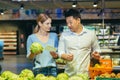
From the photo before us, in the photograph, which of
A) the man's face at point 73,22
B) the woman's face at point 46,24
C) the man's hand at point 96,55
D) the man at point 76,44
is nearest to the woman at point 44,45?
the woman's face at point 46,24

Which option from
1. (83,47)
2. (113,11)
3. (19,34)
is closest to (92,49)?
(83,47)

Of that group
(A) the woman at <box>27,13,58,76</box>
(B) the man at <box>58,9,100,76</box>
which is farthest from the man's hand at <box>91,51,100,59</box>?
(A) the woman at <box>27,13,58,76</box>

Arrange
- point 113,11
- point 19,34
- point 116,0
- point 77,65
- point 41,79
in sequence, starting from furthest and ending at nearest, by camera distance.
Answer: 1. point 19,34
2. point 113,11
3. point 116,0
4. point 77,65
5. point 41,79

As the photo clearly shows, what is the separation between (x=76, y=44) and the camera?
12.0 feet

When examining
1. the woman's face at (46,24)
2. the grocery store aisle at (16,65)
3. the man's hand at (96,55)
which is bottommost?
the grocery store aisle at (16,65)

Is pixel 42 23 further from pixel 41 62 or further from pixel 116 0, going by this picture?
pixel 116 0

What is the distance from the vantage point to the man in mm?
3619

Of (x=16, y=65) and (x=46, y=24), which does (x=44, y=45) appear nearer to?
(x=46, y=24)

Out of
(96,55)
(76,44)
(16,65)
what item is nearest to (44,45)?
(76,44)

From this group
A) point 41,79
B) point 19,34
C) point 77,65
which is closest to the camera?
point 41,79

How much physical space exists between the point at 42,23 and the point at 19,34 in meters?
22.4

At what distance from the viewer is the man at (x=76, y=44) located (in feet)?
11.9

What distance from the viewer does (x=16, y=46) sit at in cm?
2633

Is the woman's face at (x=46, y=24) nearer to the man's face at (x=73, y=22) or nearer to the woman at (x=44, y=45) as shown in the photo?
the woman at (x=44, y=45)
